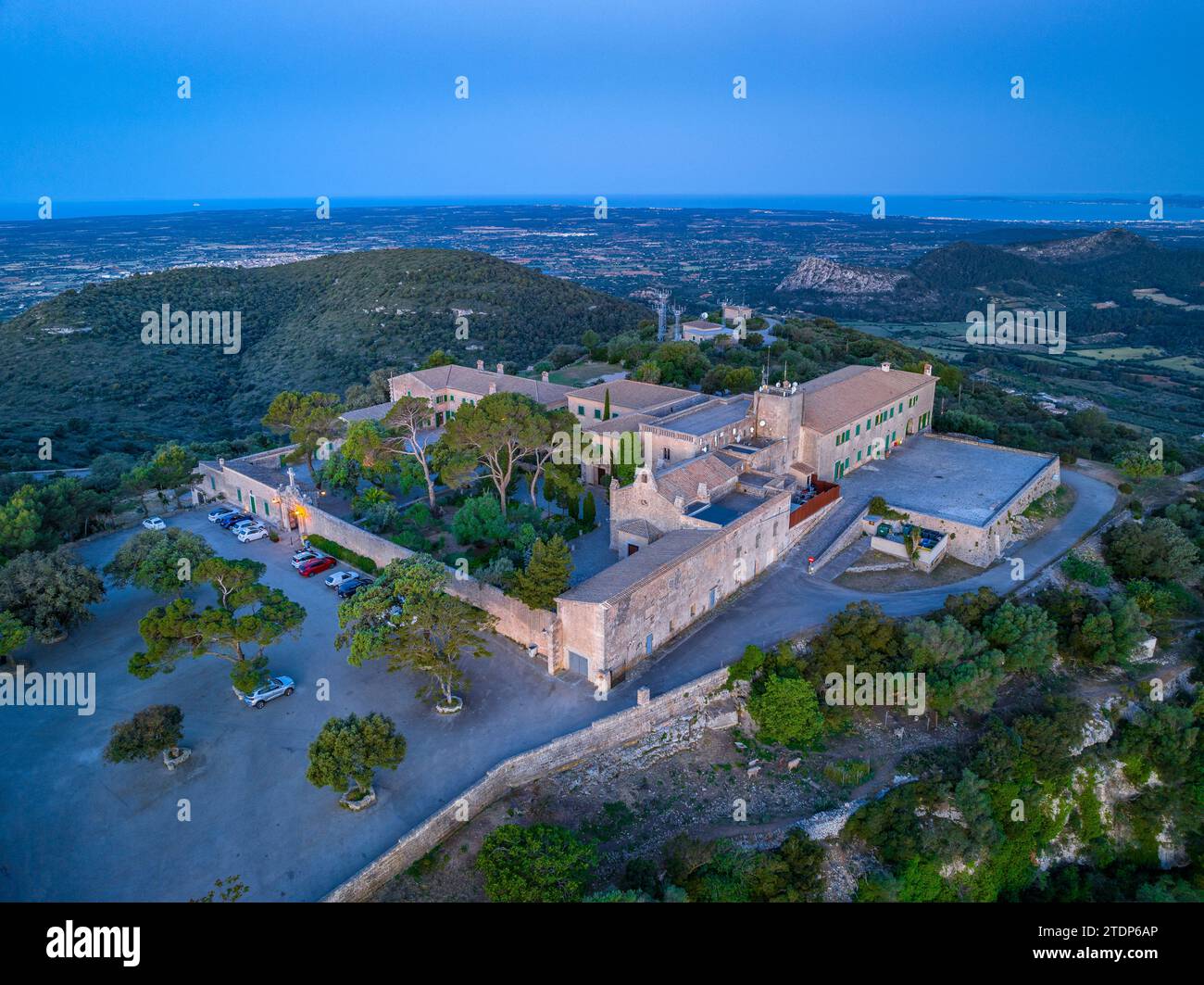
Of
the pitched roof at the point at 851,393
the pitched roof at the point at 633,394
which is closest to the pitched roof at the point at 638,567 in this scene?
the pitched roof at the point at 851,393

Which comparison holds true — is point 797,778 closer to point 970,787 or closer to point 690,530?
point 970,787

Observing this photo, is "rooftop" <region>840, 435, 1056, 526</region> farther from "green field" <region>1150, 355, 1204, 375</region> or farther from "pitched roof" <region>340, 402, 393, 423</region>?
"green field" <region>1150, 355, 1204, 375</region>

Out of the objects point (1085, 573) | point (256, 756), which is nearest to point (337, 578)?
point (256, 756)

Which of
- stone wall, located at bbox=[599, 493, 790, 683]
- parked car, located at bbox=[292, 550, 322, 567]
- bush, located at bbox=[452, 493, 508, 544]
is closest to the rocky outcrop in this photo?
stone wall, located at bbox=[599, 493, 790, 683]
